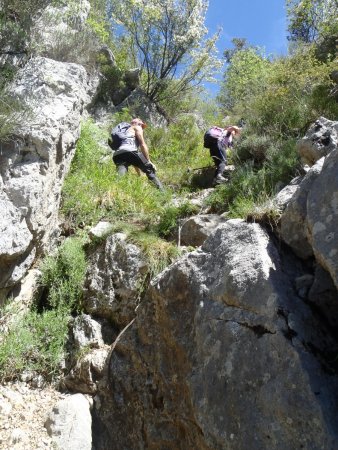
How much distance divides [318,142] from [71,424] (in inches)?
171

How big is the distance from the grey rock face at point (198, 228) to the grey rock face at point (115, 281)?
2.42 feet

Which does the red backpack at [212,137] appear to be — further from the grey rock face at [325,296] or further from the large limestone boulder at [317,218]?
the grey rock face at [325,296]

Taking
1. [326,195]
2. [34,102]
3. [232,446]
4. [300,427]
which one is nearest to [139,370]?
[232,446]

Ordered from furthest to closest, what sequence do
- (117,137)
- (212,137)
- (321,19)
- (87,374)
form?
(321,19) < (212,137) < (117,137) < (87,374)

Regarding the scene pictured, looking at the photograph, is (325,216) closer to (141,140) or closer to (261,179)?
(261,179)

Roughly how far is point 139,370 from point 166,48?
12.5m

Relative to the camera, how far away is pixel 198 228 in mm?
6352

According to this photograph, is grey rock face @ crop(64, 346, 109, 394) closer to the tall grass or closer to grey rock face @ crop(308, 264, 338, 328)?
the tall grass

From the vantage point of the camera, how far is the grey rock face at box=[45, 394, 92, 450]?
174 inches

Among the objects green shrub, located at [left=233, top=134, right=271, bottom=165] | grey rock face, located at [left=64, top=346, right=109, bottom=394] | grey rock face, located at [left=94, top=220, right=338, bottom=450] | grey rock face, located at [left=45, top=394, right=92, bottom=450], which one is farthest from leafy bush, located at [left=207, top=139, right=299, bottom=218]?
grey rock face, located at [left=45, top=394, right=92, bottom=450]

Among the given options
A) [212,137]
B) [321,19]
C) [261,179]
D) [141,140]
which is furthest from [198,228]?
[321,19]

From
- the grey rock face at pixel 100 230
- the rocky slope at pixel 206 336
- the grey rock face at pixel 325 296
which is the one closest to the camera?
the rocky slope at pixel 206 336

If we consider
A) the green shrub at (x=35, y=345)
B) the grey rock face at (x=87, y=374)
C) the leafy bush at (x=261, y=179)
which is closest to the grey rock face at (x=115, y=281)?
the green shrub at (x=35, y=345)

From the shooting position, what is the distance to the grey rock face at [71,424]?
14.5ft
